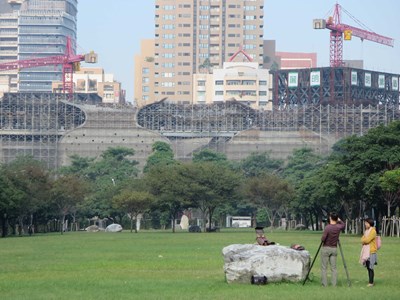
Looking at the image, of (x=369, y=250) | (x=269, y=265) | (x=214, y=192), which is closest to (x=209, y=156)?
(x=214, y=192)

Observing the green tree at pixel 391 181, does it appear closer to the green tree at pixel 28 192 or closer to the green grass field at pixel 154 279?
the green grass field at pixel 154 279

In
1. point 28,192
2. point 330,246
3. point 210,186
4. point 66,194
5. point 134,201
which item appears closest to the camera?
point 330,246

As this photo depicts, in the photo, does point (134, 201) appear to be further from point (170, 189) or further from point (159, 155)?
point (159, 155)

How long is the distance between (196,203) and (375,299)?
85.6 metres

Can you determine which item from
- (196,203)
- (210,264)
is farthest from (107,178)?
(210,264)

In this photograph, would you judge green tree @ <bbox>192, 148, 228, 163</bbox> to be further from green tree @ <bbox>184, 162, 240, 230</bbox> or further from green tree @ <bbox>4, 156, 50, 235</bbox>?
green tree @ <bbox>184, 162, 240, 230</bbox>

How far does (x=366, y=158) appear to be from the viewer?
81.8 metres

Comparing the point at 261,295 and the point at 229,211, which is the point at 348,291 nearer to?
the point at 261,295

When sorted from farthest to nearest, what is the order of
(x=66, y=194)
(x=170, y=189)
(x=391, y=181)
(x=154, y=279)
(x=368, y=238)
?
(x=66, y=194), (x=170, y=189), (x=391, y=181), (x=154, y=279), (x=368, y=238)

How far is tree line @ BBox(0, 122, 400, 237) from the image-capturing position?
82.4 m

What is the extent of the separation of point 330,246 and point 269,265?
161 centimetres

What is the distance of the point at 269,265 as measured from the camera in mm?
31250

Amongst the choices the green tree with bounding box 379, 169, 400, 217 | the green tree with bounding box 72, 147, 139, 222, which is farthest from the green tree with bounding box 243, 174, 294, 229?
the green tree with bounding box 379, 169, 400, 217

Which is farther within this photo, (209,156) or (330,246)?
(209,156)
